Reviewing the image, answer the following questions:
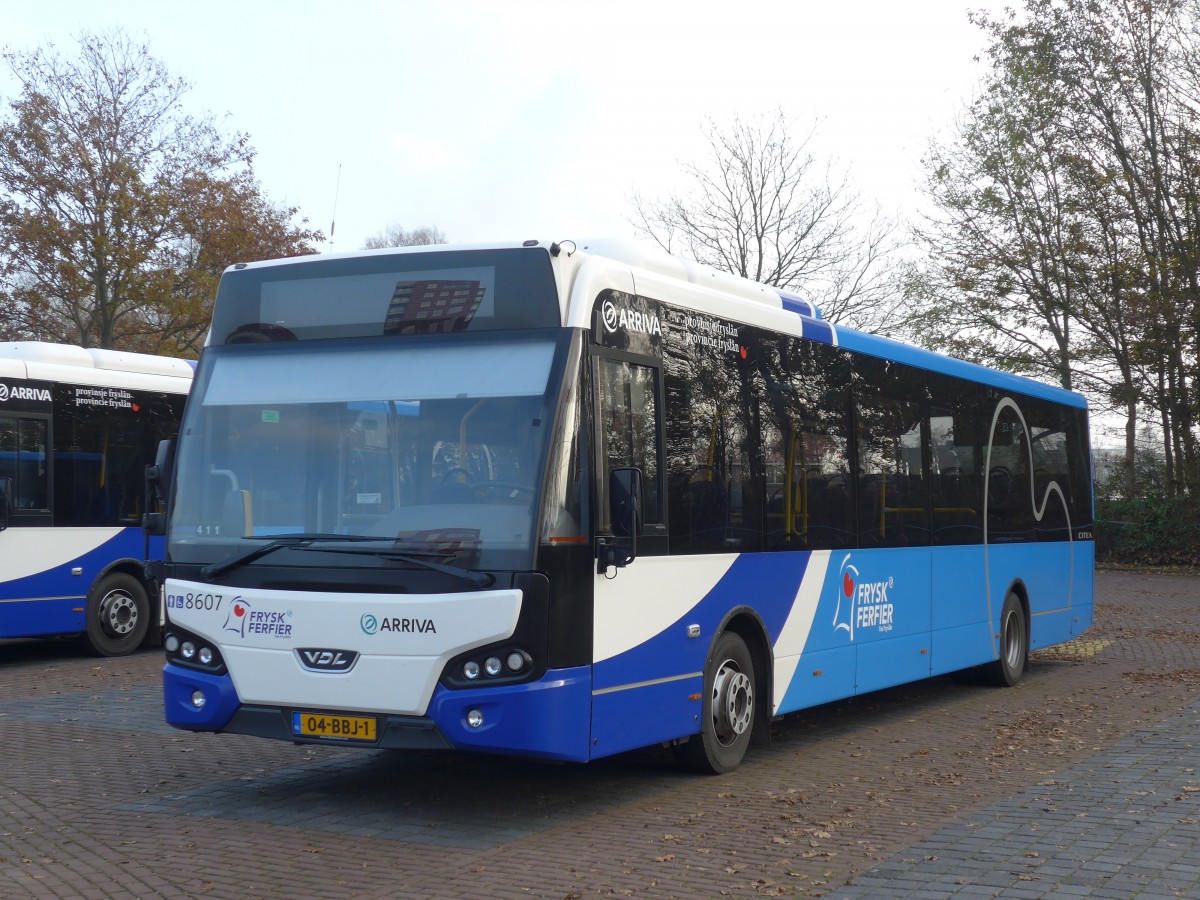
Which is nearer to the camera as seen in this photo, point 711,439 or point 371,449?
point 371,449

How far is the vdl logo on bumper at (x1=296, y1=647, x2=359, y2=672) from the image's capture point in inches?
283

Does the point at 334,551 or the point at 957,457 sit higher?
the point at 957,457

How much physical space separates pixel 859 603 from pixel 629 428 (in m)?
3.68

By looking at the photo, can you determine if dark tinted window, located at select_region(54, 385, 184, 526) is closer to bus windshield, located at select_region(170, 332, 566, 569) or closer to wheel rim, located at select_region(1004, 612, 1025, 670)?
bus windshield, located at select_region(170, 332, 566, 569)

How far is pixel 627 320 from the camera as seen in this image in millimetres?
7840

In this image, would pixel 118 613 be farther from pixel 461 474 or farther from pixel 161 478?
pixel 461 474

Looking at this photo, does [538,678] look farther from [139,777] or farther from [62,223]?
[62,223]

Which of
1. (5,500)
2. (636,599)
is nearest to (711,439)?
(636,599)

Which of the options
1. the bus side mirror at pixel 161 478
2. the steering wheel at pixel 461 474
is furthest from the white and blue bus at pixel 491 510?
the bus side mirror at pixel 161 478

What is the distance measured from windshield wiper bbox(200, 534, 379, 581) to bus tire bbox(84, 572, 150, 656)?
819 centimetres

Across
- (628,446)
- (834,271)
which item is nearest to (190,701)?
(628,446)

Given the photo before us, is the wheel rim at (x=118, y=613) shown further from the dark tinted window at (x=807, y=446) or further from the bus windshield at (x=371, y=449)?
the dark tinted window at (x=807, y=446)

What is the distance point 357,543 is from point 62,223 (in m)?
24.1

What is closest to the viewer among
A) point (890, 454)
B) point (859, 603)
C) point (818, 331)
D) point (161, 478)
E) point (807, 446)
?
point (161, 478)
